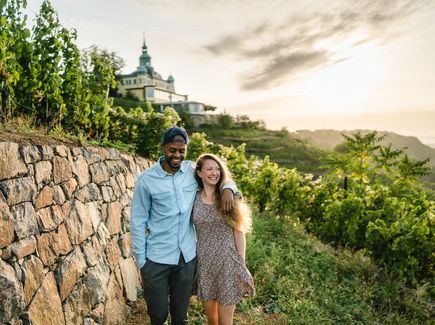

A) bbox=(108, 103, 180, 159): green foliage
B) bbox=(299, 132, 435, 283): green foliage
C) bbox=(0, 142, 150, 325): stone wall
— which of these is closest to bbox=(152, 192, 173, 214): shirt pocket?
bbox=(0, 142, 150, 325): stone wall

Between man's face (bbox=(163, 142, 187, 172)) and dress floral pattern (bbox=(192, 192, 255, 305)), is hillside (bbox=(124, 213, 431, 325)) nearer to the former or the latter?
dress floral pattern (bbox=(192, 192, 255, 305))

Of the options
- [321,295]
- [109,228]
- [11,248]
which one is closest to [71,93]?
[109,228]

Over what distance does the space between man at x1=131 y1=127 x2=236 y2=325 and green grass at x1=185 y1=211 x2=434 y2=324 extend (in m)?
1.46

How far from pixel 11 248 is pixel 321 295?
4.11 metres

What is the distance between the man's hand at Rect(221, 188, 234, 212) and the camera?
9.66 feet

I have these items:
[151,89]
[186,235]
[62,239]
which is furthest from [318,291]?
[151,89]

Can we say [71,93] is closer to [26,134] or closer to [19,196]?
[26,134]

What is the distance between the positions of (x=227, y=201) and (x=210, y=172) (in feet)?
0.94

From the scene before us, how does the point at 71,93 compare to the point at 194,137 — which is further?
the point at 194,137

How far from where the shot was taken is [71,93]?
211 inches

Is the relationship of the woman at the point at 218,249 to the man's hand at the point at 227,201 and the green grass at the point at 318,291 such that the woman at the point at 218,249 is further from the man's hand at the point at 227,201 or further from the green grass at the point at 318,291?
the green grass at the point at 318,291

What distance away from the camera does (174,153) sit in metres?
2.96

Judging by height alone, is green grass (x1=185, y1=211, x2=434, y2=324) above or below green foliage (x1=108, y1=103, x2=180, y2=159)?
below

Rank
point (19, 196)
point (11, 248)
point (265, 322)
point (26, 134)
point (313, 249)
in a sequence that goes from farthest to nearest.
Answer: point (313, 249), point (265, 322), point (26, 134), point (19, 196), point (11, 248)
